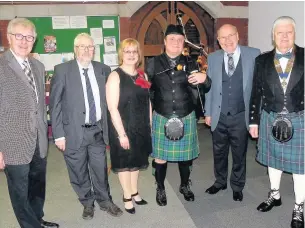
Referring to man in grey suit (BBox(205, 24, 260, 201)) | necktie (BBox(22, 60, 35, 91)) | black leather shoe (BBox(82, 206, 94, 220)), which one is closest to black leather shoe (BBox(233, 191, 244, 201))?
man in grey suit (BBox(205, 24, 260, 201))

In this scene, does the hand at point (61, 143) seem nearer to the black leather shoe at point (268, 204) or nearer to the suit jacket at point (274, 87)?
the suit jacket at point (274, 87)

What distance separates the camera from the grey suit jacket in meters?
2.94

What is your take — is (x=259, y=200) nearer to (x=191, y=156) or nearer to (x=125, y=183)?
(x=191, y=156)

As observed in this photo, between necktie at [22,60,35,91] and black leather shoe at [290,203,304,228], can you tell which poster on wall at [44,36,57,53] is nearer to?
necktie at [22,60,35,91]

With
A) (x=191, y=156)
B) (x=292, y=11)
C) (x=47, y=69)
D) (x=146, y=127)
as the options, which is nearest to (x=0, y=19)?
(x=47, y=69)

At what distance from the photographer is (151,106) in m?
3.06

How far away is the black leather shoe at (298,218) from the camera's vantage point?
8.72 ft

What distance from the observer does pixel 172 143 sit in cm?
300

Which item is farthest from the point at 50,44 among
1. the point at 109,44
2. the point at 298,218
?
the point at 298,218

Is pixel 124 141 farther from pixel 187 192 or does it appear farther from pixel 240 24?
pixel 240 24

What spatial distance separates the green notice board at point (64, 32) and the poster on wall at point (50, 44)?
0.16ft

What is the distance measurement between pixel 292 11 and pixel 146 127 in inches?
128

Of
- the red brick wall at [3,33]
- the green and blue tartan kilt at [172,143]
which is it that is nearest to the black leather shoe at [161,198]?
the green and blue tartan kilt at [172,143]

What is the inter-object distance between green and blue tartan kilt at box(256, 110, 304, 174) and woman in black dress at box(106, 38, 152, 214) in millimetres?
1065
